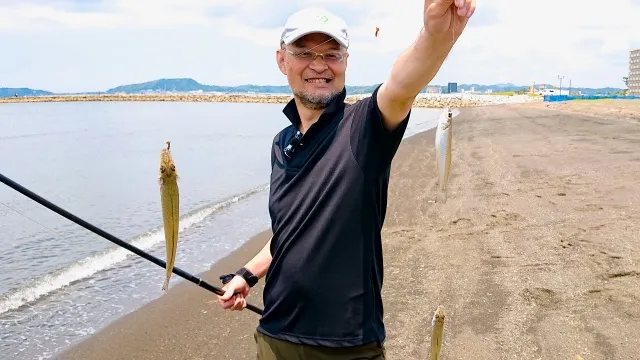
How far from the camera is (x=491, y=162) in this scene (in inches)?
649

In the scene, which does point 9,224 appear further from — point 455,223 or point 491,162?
point 491,162

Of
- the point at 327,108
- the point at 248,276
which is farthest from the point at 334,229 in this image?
the point at 248,276

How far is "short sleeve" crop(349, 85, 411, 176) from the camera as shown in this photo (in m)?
2.15

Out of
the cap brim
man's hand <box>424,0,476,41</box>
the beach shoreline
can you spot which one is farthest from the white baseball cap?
the beach shoreline

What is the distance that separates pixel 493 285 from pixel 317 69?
15.7 ft

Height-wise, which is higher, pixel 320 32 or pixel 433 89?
pixel 433 89

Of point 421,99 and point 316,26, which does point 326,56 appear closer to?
point 316,26

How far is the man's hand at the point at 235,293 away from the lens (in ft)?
10.1

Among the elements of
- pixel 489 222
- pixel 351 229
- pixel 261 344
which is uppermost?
pixel 351 229

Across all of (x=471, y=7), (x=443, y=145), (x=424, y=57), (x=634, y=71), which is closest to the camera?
A: (x=471, y=7)

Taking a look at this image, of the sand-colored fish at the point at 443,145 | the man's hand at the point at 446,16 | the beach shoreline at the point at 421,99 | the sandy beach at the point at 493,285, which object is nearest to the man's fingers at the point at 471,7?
the man's hand at the point at 446,16

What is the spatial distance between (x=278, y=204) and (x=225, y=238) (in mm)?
9266

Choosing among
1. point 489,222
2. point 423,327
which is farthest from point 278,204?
point 489,222

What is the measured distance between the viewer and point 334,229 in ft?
7.43
